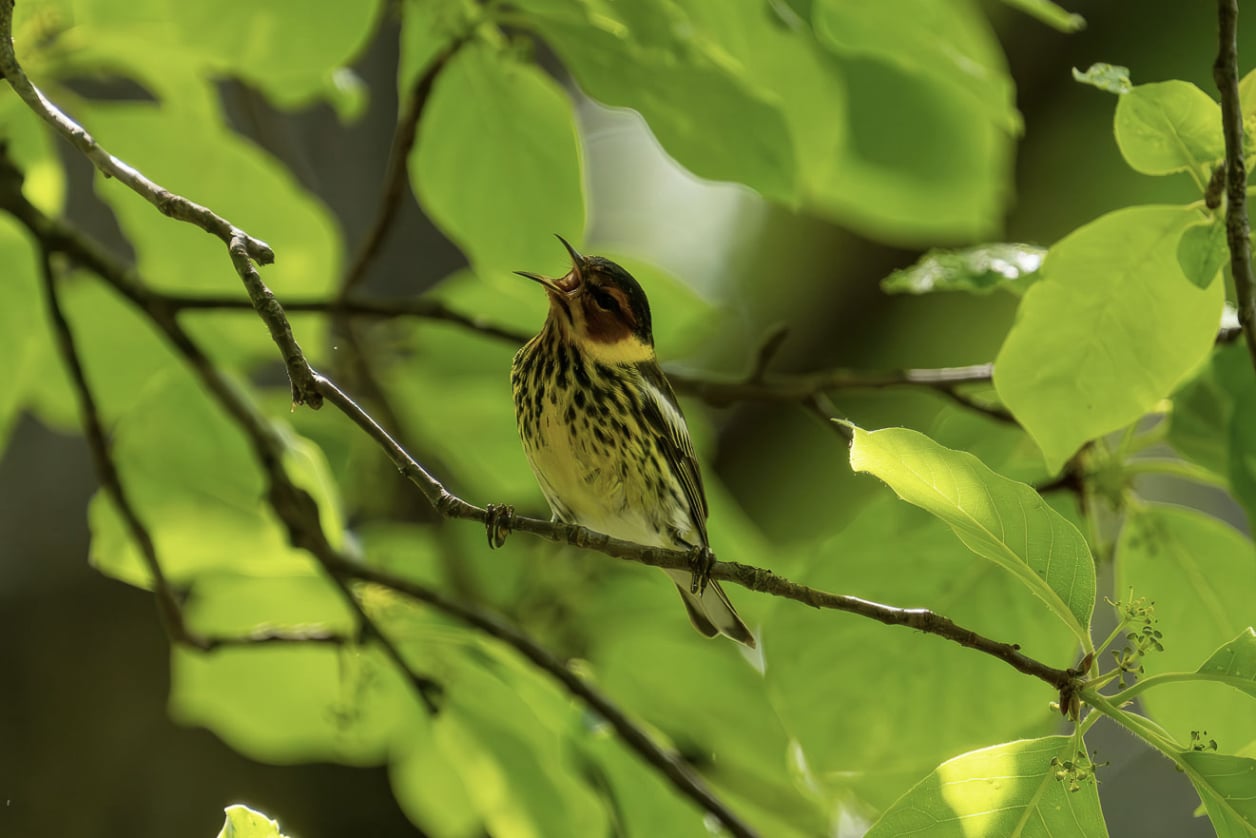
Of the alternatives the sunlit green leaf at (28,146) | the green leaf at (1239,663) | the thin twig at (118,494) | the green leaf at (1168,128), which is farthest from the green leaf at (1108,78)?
the sunlit green leaf at (28,146)

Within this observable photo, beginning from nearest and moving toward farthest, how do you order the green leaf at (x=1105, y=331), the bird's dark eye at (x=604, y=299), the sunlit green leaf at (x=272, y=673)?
the green leaf at (x=1105, y=331) < the bird's dark eye at (x=604, y=299) < the sunlit green leaf at (x=272, y=673)

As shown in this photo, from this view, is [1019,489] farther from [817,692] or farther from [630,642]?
[630,642]

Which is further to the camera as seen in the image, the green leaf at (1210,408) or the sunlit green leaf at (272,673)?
the sunlit green leaf at (272,673)

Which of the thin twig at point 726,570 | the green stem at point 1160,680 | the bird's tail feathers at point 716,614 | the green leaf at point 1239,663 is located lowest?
the bird's tail feathers at point 716,614

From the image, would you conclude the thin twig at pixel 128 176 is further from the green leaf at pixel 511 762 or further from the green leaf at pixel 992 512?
the green leaf at pixel 511 762

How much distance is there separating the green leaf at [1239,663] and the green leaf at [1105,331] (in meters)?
0.30

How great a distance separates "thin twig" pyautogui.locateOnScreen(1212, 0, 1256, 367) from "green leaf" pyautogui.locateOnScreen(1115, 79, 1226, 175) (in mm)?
28

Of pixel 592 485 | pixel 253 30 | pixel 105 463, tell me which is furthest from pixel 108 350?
pixel 592 485

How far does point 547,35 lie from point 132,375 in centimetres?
122

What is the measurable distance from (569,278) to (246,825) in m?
0.99

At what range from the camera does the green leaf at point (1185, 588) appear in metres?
1.58

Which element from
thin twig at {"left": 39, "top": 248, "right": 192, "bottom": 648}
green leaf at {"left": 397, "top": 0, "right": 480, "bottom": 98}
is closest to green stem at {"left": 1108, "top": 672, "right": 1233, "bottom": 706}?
green leaf at {"left": 397, "top": 0, "right": 480, "bottom": 98}

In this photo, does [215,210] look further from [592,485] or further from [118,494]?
[592,485]

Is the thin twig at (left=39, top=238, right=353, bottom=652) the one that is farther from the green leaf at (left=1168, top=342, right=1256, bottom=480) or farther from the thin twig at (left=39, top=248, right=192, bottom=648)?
the green leaf at (left=1168, top=342, right=1256, bottom=480)
